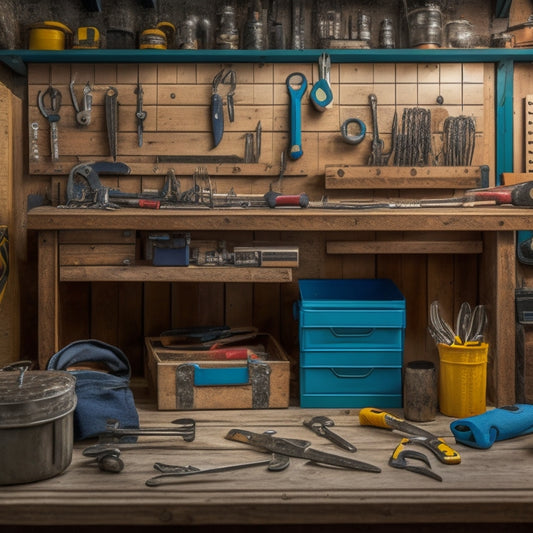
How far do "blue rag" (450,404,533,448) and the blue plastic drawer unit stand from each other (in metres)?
0.40

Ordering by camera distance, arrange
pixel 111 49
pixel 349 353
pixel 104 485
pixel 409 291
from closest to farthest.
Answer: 1. pixel 104 485
2. pixel 349 353
3. pixel 111 49
4. pixel 409 291

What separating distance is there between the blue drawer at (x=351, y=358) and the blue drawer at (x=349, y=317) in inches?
4.2

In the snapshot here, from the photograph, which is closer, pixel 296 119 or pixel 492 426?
pixel 492 426

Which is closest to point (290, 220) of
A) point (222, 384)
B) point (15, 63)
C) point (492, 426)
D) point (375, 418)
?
point (222, 384)

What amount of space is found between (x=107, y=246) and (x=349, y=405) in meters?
1.12

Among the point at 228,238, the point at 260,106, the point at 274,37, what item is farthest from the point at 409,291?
the point at 274,37

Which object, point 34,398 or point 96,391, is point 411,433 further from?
point 34,398

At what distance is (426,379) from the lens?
2.47 m

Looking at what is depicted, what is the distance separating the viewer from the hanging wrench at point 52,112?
3.07 m

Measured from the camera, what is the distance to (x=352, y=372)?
8.71 ft

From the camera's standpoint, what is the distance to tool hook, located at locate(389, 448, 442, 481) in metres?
1.97

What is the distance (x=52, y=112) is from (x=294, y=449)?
1.93m

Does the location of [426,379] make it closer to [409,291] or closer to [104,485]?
[409,291]

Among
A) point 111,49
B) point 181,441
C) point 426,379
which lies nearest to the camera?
point 181,441
